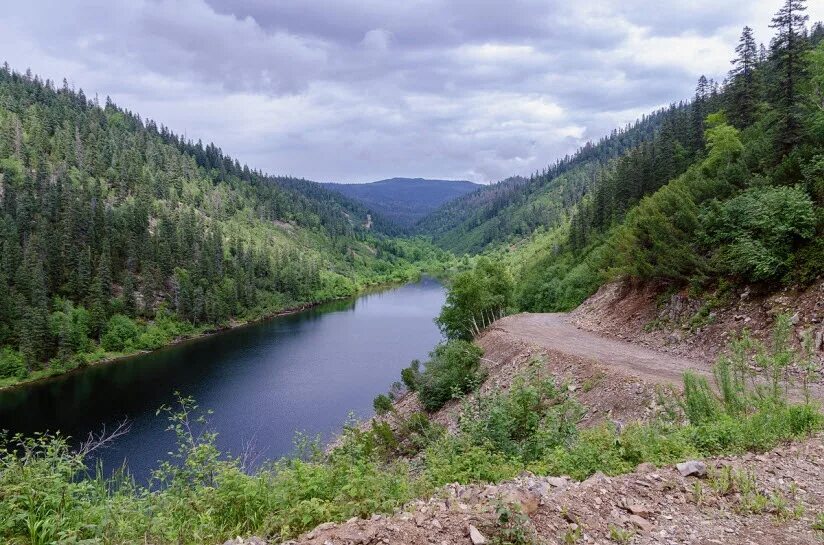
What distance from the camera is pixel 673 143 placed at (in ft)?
202

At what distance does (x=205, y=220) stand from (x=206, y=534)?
15709cm

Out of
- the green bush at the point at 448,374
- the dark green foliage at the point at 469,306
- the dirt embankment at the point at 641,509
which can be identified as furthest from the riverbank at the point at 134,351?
the dirt embankment at the point at 641,509

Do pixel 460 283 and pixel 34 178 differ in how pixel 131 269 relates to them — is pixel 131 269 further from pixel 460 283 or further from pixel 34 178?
pixel 460 283

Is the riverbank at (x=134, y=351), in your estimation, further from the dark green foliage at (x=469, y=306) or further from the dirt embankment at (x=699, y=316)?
the dirt embankment at (x=699, y=316)

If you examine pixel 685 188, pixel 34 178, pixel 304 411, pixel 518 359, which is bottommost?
pixel 304 411

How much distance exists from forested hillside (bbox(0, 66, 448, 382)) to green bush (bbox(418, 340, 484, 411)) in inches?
2337

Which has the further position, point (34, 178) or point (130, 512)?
point (34, 178)

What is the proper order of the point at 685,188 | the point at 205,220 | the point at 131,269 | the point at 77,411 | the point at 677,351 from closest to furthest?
the point at 677,351 → the point at 685,188 → the point at 77,411 → the point at 131,269 → the point at 205,220

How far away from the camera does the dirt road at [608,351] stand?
717 inches

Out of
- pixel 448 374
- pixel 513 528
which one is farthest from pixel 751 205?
pixel 513 528

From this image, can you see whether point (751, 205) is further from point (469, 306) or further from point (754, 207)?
point (469, 306)

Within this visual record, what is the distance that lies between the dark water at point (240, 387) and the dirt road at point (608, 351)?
14756mm

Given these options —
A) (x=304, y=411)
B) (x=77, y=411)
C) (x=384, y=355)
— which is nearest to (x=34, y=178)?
(x=77, y=411)

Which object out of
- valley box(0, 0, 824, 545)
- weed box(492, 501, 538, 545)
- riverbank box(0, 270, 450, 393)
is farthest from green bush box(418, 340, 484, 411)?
riverbank box(0, 270, 450, 393)
